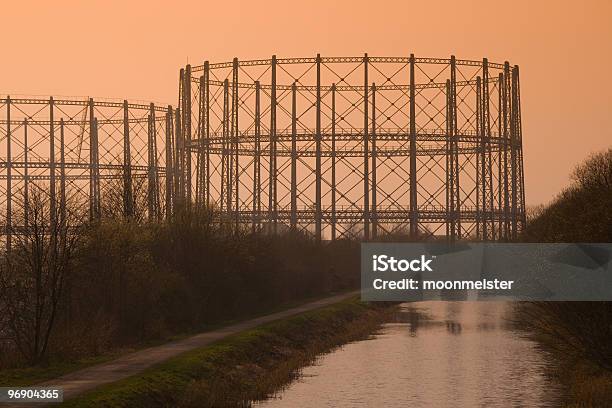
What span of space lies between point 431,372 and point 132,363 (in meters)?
7.68

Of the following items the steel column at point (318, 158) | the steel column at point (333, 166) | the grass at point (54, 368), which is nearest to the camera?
the grass at point (54, 368)

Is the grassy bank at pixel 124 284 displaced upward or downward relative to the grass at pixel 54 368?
upward

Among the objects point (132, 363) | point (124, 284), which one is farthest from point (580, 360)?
point (124, 284)

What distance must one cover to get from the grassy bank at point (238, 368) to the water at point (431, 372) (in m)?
0.66

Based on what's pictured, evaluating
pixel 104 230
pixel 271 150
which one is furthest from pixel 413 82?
pixel 104 230

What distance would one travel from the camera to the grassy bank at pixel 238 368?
23750 mm

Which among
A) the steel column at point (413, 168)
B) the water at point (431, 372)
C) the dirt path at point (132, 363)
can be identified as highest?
the steel column at point (413, 168)

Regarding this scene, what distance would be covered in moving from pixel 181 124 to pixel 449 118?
14.5 m

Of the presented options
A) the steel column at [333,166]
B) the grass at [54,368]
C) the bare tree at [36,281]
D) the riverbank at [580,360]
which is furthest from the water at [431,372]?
the steel column at [333,166]

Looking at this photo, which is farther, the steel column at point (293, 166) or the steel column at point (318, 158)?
the steel column at point (318, 158)

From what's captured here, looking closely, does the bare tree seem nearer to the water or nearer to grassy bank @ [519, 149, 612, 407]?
the water
